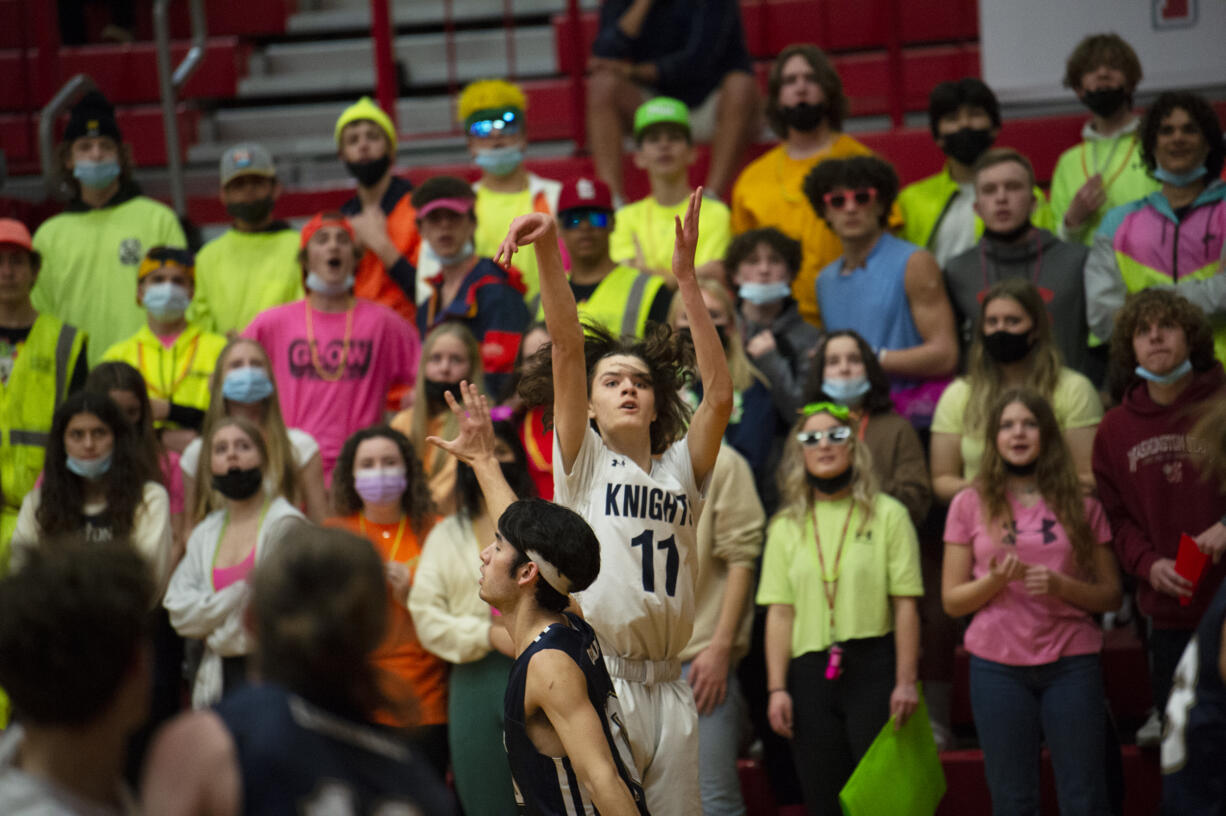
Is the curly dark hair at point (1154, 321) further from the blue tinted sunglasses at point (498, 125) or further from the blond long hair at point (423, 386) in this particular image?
the blue tinted sunglasses at point (498, 125)

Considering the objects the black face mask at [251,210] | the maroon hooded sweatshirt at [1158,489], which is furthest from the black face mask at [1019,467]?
the black face mask at [251,210]

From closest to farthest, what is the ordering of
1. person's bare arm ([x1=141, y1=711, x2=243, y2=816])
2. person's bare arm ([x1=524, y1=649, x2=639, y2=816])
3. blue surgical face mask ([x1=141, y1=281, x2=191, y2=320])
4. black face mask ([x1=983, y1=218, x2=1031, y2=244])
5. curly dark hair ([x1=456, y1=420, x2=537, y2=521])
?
person's bare arm ([x1=141, y1=711, x2=243, y2=816]) < person's bare arm ([x1=524, y1=649, x2=639, y2=816]) < curly dark hair ([x1=456, y1=420, x2=537, y2=521]) < black face mask ([x1=983, y1=218, x2=1031, y2=244]) < blue surgical face mask ([x1=141, y1=281, x2=191, y2=320])

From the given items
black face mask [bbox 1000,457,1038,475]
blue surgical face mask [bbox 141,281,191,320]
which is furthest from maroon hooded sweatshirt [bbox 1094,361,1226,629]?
blue surgical face mask [bbox 141,281,191,320]

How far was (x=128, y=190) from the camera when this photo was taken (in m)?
7.68

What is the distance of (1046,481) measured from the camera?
5.24 m

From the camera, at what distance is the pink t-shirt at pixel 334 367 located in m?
6.51

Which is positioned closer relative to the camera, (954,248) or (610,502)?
(610,502)

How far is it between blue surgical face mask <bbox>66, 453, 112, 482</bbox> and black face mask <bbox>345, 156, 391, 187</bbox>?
224cm

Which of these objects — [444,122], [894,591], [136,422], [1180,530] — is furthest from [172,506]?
[444,122]

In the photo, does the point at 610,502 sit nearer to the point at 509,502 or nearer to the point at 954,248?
the point at 509,502

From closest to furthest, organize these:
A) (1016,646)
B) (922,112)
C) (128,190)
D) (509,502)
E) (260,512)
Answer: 1. (509,502)
2. (1016,646)
3. (260,512)
4. (128,190)
5. (922,112)

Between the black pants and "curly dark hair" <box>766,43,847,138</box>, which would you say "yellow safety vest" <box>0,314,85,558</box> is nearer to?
the black pants

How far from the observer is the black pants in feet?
16.8

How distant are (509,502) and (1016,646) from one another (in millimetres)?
2093
